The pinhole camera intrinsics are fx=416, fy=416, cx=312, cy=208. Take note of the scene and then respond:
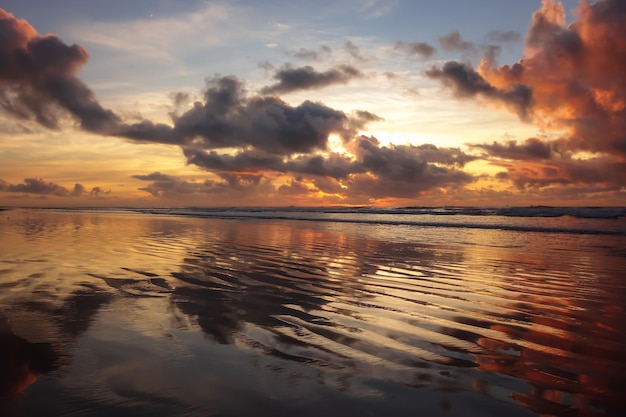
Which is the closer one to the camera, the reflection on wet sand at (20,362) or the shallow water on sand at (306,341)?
the shallow water on sand at (306,341)

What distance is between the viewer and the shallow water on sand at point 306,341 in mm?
3748

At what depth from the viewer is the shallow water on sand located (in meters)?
3.75

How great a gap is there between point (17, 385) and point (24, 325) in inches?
87.5

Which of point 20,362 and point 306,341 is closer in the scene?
point 20,362

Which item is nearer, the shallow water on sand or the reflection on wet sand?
the shallow water on sand

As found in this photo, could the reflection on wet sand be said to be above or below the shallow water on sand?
below

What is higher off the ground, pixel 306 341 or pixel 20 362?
pixel 306 341

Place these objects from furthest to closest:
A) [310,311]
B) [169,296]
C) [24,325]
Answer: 1. [169,296]
2. [310,311]
3. [24,325]

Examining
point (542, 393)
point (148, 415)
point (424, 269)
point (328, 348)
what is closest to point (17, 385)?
point (148, 415)

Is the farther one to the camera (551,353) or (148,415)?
(551,353)

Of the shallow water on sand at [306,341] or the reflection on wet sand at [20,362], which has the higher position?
the shallow water on sand at [306,341]

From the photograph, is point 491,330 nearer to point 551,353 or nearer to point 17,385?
point 551,353

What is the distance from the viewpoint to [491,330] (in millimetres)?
6039

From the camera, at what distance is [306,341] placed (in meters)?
5.37
